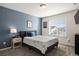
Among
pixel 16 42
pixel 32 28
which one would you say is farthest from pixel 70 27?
pixel 16 42

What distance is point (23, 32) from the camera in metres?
3.93

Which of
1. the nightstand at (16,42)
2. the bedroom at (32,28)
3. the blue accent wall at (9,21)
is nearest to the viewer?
the bedroom at (32,28)

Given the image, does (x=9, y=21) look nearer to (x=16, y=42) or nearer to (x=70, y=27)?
(x=16, y=42)

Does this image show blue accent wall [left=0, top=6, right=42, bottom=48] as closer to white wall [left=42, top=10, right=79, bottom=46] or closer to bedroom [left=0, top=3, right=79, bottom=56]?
bedroom [left=0, top=3, right=79, bottom=56]

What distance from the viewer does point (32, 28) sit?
4598mm

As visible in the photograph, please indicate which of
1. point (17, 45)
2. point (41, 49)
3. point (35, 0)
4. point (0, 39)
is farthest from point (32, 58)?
point (17, 45)

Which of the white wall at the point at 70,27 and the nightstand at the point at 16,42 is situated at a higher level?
the white wall at the point at 70,27

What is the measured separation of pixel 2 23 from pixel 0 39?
76 centimetres

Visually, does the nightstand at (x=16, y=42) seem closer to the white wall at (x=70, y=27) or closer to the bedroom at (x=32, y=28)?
the bedroom at (x=32, y=28)

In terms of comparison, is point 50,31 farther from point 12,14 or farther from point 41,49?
point 12,14

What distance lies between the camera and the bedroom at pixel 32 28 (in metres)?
2.79

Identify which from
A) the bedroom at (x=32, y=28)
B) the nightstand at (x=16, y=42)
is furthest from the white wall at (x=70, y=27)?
the nightstand at (x=16, y=42)

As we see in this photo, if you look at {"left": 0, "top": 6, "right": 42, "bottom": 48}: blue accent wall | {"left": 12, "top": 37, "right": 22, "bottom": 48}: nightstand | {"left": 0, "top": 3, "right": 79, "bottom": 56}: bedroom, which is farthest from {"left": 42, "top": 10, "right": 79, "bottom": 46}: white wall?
{"left": 12, "top": 37, "right": 22, "bottom": 48}: nightstand

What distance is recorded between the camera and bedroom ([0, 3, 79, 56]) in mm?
2785
